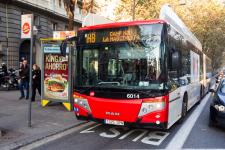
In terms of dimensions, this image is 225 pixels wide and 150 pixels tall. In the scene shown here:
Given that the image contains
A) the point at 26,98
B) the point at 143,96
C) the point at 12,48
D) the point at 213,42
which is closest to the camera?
the point at 143,96

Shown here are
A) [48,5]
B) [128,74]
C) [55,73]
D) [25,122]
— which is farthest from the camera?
[48,5]

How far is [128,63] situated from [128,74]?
0.84 ft

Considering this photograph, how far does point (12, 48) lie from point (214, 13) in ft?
93.9

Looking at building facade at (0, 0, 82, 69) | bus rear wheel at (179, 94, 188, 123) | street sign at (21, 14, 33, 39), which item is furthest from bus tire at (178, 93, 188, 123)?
building facade at (0, 0, 82, 69)

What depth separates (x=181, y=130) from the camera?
8.80m

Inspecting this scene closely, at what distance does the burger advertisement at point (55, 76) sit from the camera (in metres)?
11.8

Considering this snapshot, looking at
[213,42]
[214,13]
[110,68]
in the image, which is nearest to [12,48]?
[110,68]

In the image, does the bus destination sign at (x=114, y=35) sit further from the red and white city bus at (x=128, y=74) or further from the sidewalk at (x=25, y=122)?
the sidewalk at (x=25, y=122)

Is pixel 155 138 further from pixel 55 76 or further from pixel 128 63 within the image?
pixel 55 76

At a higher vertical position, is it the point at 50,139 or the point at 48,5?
the point at 48,5

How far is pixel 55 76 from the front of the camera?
474 inches

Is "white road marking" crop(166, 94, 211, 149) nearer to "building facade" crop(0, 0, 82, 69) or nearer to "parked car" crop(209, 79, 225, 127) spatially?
"parked car" crop(209, 79, 225, 127)

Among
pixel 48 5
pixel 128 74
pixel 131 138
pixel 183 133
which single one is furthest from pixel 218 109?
pixel 48 5

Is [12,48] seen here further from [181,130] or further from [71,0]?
[181,130]
